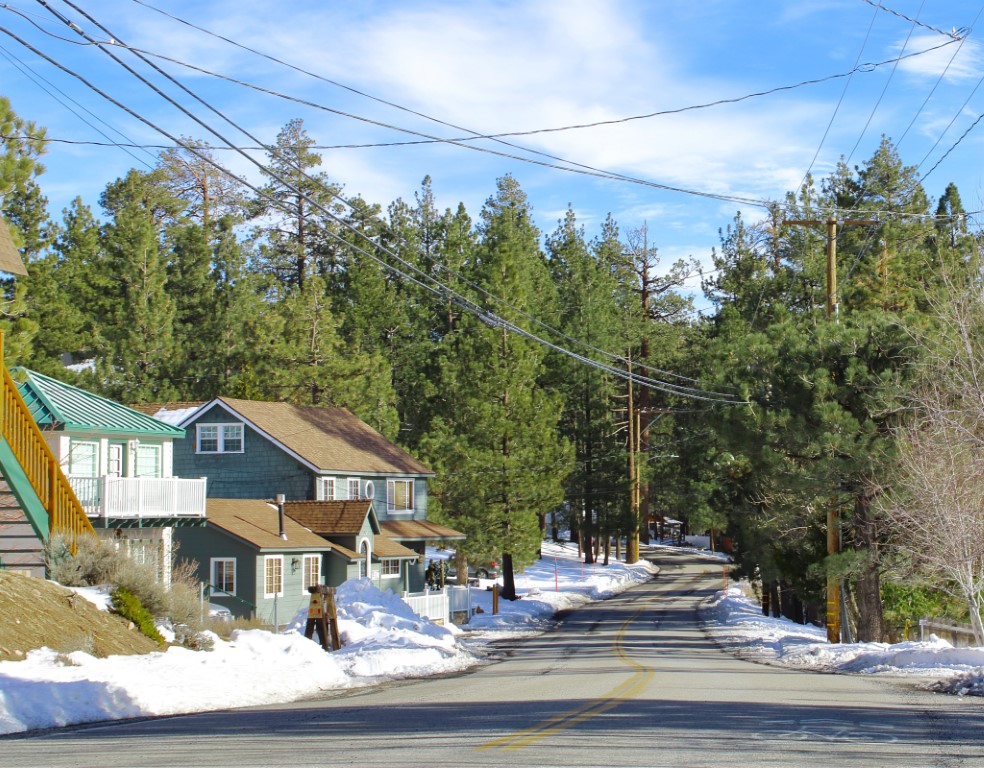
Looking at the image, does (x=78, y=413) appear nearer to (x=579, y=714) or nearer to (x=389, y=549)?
(x=389, y=549)

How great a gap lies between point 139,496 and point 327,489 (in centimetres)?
1342

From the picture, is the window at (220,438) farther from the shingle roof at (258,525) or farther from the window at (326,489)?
the window at (326,489)

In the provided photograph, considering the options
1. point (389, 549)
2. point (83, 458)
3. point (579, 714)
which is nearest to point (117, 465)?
point (83, 458)

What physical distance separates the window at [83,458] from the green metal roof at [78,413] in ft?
2.24

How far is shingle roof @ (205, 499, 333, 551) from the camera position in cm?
3644

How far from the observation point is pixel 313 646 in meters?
20.5

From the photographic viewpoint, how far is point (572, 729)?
456 inches

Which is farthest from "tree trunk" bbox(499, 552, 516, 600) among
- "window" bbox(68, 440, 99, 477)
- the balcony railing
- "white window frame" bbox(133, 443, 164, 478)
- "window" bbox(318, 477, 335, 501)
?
"window" bbox(68, 440, 99, 477)

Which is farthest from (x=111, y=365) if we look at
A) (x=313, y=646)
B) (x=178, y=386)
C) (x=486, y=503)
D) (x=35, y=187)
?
(x=313, y=646)

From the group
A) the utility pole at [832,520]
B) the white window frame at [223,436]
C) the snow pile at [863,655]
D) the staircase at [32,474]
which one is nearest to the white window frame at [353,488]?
the white window frame at [223,436]

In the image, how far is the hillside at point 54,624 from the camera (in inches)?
607

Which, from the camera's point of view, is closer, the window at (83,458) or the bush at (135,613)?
the bush at (135,613)

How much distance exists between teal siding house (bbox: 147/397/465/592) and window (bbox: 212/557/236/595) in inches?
185

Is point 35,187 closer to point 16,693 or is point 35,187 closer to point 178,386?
point 178,386
